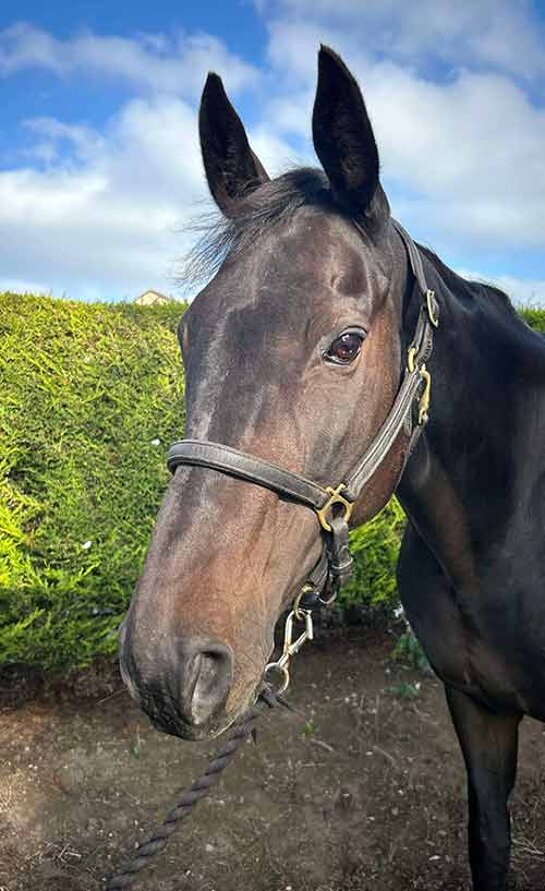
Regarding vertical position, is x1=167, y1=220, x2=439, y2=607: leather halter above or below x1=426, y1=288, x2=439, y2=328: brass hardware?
below

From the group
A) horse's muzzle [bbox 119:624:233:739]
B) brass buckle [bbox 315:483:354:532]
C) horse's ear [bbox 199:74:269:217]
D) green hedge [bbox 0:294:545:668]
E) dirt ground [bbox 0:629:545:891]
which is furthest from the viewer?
green hedge [bbox 0:294:545:668]

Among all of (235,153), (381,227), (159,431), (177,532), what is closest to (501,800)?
(177,532)

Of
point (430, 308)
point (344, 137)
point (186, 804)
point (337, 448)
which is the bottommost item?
point (186, 804)

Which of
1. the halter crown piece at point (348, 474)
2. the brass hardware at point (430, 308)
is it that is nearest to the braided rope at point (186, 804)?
the halter crown piece at point (348, 474)

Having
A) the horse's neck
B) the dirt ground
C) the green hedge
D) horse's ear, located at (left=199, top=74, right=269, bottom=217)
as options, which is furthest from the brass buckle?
the green hedge

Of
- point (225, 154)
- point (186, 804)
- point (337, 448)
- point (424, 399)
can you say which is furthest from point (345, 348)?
point (186, 804)

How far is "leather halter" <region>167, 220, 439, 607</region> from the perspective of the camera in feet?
4.96

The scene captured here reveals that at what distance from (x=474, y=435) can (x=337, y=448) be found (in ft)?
2.51

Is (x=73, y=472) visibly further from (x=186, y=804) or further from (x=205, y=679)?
(x=205, y=679)

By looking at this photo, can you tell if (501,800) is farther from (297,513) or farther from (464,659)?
(297,513)

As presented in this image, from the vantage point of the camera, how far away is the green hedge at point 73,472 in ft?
13.9

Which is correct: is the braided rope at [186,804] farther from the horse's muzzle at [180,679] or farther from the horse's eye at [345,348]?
the horse's eye at [345,348]

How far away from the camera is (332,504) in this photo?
1.70 m

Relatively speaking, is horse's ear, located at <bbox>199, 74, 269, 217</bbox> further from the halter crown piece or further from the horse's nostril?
the horse's nostril
